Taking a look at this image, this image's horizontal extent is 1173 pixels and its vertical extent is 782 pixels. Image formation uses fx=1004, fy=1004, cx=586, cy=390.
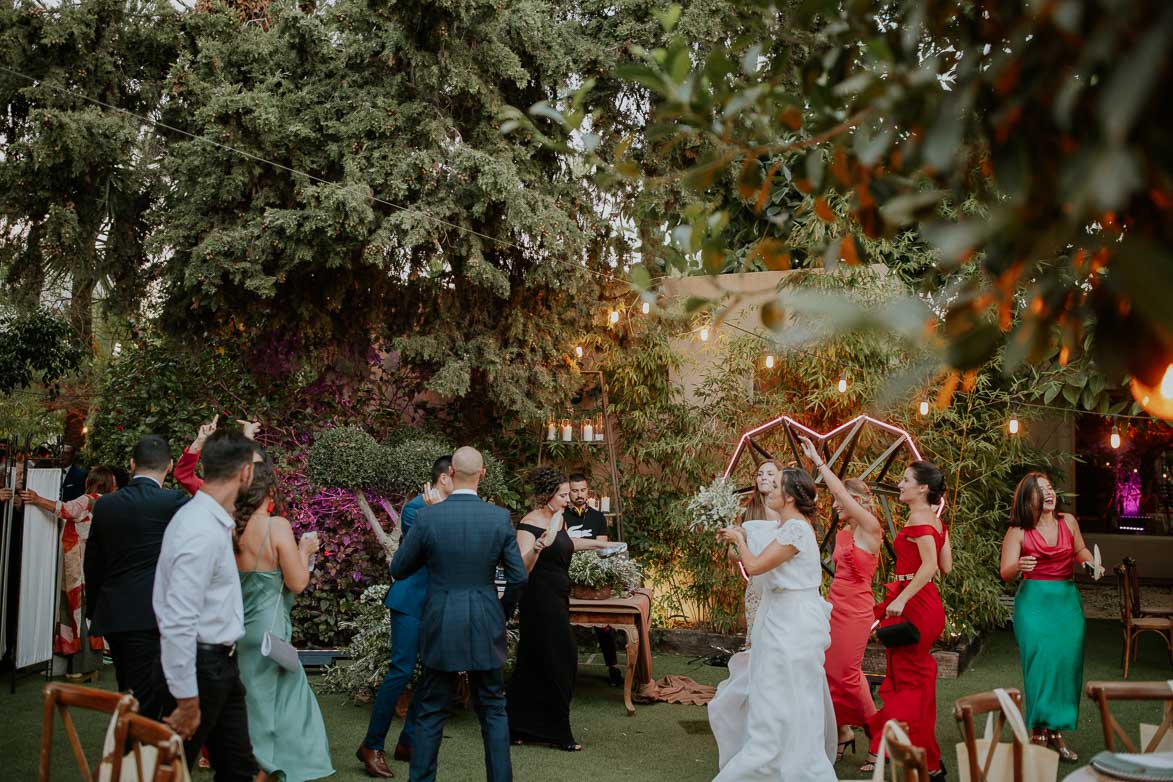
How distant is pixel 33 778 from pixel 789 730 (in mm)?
4113

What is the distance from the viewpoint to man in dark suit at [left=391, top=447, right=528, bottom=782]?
15.7ft

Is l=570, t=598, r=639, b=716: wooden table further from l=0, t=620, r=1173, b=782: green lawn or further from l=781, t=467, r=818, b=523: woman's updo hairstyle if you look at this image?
l=781, t=467, r=818, b=523: woman's updo hairstyle

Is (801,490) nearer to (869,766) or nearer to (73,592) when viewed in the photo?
(869,766)

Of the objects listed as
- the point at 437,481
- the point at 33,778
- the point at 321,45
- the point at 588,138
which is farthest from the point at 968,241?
the point at 321,45

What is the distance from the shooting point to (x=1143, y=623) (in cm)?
865

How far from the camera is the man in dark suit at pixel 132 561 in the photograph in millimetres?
4574

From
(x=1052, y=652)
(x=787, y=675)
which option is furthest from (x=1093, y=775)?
(x=1052, y=652)

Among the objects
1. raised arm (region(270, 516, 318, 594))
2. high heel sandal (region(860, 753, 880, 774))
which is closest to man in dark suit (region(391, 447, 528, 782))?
raised arm (region(270, 516, 318, 594))

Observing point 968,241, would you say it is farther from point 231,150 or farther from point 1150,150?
point 231,150

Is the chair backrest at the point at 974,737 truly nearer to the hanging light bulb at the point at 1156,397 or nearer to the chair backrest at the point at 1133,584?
the hanging light bulb at the point at 1156,397

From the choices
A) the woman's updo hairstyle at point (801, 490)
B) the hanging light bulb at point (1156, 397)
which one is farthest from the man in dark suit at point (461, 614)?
the hanging light bulb at point (1156, 397)

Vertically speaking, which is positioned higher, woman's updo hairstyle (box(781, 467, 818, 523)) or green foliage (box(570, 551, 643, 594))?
woman's updo hairstyle (box(781, 467, 818, 523))

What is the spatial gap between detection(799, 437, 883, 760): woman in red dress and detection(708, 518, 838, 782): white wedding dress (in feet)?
1.80

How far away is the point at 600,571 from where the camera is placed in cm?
751
